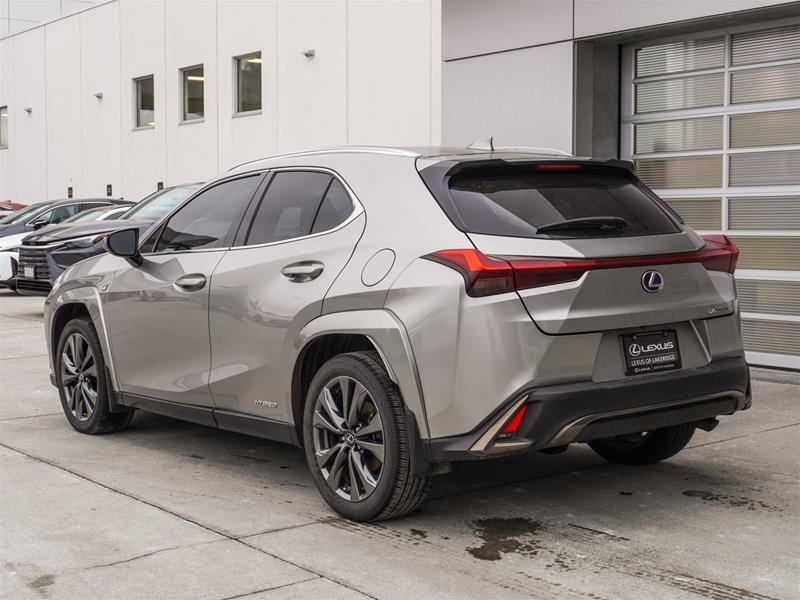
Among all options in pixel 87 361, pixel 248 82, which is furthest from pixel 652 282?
pixel 248 82

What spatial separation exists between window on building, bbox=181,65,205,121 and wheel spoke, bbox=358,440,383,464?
63.3ft

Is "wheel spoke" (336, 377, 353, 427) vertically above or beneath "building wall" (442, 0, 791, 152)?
beneath

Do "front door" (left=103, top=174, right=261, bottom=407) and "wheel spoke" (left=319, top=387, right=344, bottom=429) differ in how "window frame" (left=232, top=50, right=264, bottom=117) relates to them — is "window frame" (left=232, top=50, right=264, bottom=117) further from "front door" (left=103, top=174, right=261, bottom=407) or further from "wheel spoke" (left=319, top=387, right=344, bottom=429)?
"wheel spoke" (left=319, top=387, right=344, bottom=429)

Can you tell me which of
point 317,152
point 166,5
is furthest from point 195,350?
point 166,5

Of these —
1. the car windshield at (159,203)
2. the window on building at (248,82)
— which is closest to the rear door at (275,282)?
the car windshield at (159,203)

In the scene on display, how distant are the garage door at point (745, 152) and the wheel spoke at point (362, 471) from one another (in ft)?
19.0

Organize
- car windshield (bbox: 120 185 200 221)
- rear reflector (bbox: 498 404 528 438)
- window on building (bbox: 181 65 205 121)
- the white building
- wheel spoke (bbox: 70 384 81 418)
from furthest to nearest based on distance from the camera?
window on building (bbox: 181 65 205 121), car windshield (bbox: 120 185 200 221), the white building, wheel spoke (bbox: 70 384 81 418), rear reflector (bbox: 498 404 528 438)

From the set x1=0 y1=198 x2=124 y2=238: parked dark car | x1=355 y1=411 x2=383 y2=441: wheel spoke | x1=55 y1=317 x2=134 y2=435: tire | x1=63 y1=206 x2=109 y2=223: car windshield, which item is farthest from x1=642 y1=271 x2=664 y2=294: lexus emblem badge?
x1=0 y1=198 x2=124 y2=238: parked dark car

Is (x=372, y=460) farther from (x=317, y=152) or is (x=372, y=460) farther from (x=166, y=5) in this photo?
(x=166, y=5)

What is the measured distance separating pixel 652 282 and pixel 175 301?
266cm

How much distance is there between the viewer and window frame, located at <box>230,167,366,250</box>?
526 cm

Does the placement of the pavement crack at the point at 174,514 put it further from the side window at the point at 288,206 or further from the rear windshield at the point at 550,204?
the rear windshield at the point at 550,204

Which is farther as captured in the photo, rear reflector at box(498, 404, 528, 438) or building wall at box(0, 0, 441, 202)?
building wall at box(0, 0, 441, 202)

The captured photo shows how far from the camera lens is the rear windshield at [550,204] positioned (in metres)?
4.80
